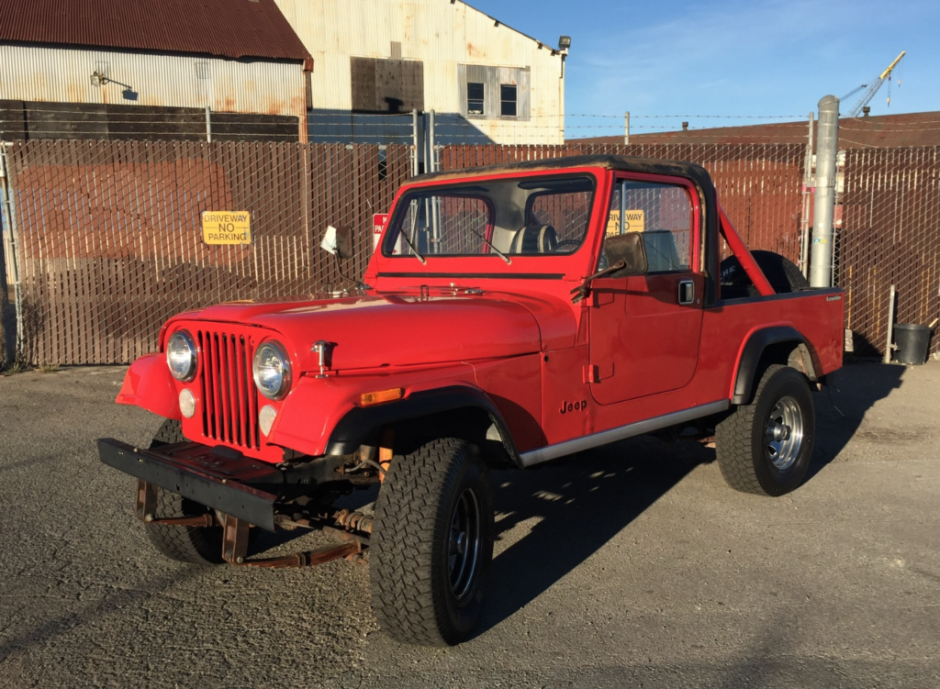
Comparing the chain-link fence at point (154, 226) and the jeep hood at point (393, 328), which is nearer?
the jeep hood at point (393, 328)

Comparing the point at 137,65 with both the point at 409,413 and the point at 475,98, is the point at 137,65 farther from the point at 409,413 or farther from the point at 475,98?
the point at 409,413

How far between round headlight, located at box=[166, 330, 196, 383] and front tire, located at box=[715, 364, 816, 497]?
3.03 meters

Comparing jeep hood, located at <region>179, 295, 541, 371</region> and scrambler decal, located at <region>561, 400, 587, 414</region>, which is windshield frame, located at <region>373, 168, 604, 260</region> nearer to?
jeep hood, located at <region>179, 295, 541, 371</region>

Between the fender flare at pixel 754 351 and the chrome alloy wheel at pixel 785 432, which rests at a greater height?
the fender flare at pixel 754 351

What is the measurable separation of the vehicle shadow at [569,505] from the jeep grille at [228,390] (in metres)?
1.26

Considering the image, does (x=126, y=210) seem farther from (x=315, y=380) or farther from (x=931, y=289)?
(x=931, y=289)

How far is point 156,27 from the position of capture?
67.7ft

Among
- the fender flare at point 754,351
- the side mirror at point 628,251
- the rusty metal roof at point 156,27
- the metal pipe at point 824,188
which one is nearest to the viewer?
the side mirror at point 628,251

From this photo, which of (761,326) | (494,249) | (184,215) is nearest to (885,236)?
(761,326)

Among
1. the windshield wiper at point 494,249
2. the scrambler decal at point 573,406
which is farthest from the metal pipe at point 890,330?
the scrambler decal at point 573,406

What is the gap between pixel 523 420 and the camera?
3.35m

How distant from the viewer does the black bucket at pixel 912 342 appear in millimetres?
9062

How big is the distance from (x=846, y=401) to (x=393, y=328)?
575 cm

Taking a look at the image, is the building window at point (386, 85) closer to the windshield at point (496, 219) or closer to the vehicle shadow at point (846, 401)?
the vehicle shadow at point (846, 401)
